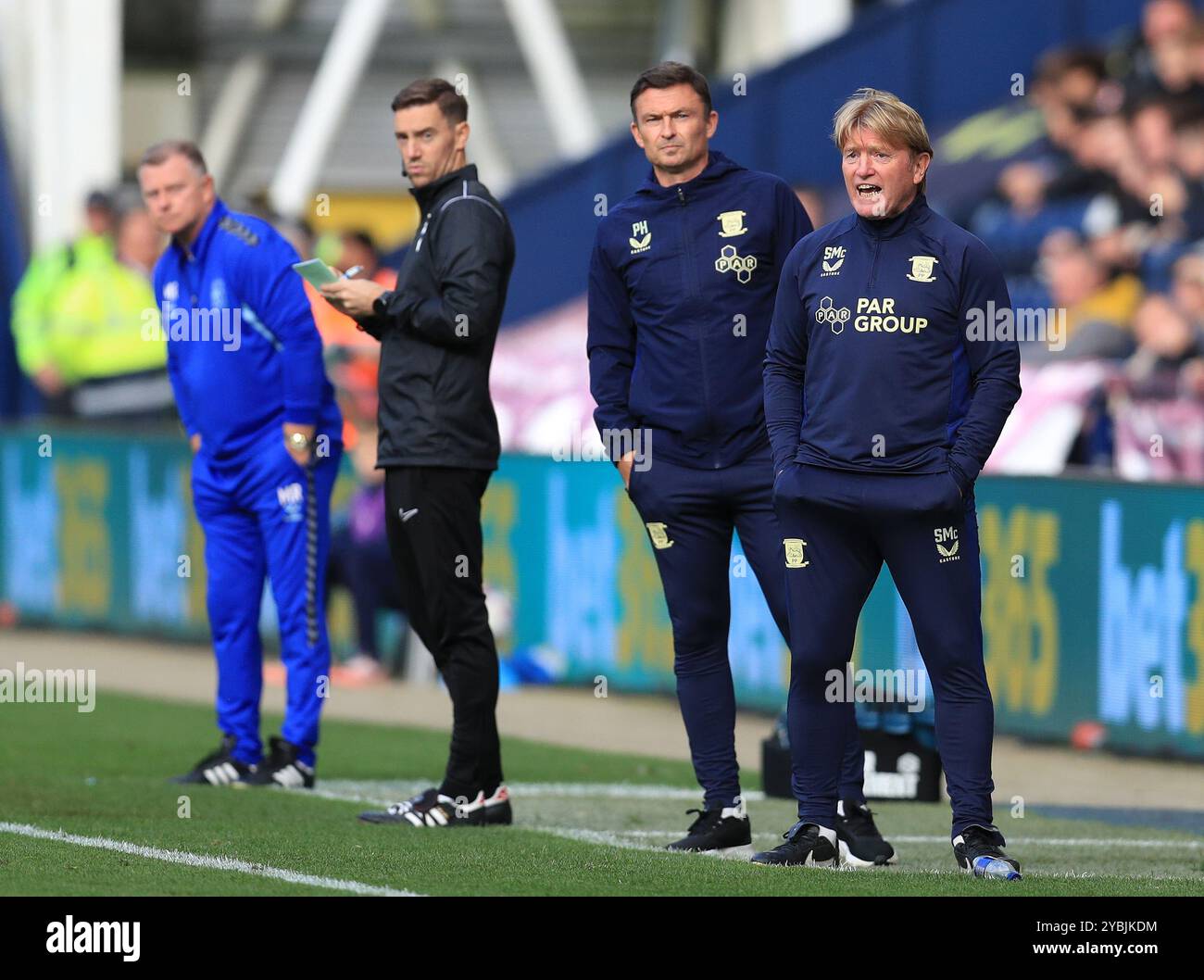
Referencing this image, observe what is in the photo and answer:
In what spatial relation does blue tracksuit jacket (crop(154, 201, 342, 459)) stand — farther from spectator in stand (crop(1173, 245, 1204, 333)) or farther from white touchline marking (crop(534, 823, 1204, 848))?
spectator in stand (crop(1173, 245, 1204, 333))

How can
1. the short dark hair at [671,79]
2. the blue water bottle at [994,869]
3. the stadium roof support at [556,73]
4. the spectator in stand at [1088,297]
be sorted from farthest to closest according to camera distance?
1. the stadium roof support at [556,73]
2. the spectator in stand at [1088,297]
3. the short dark hair at [671,79]
4. the blue water bottle at [994,869]

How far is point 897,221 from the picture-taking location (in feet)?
23.0

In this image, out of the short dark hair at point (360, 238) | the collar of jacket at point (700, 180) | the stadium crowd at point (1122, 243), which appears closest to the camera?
the collar of jacket at point (700, 180)

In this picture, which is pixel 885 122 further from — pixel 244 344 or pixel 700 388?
pixel 244 344

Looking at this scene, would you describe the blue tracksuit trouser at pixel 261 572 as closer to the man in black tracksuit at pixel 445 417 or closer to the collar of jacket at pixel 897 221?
the man in black tracksuit at pixel 445 417

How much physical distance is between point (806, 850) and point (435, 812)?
156 centimetres

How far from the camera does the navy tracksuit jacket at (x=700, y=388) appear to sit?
768 cm

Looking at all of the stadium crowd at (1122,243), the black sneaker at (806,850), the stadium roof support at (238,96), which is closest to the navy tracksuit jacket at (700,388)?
the black sneaker at (806,850)

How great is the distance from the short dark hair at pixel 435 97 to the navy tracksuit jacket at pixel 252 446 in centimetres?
133

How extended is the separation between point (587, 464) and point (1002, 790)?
188 inches

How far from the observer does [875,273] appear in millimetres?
6977

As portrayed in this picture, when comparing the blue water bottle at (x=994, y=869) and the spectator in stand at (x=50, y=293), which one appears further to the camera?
the spectator in stand at (x=50, y=293)

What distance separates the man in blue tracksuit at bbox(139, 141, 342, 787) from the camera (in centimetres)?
943
